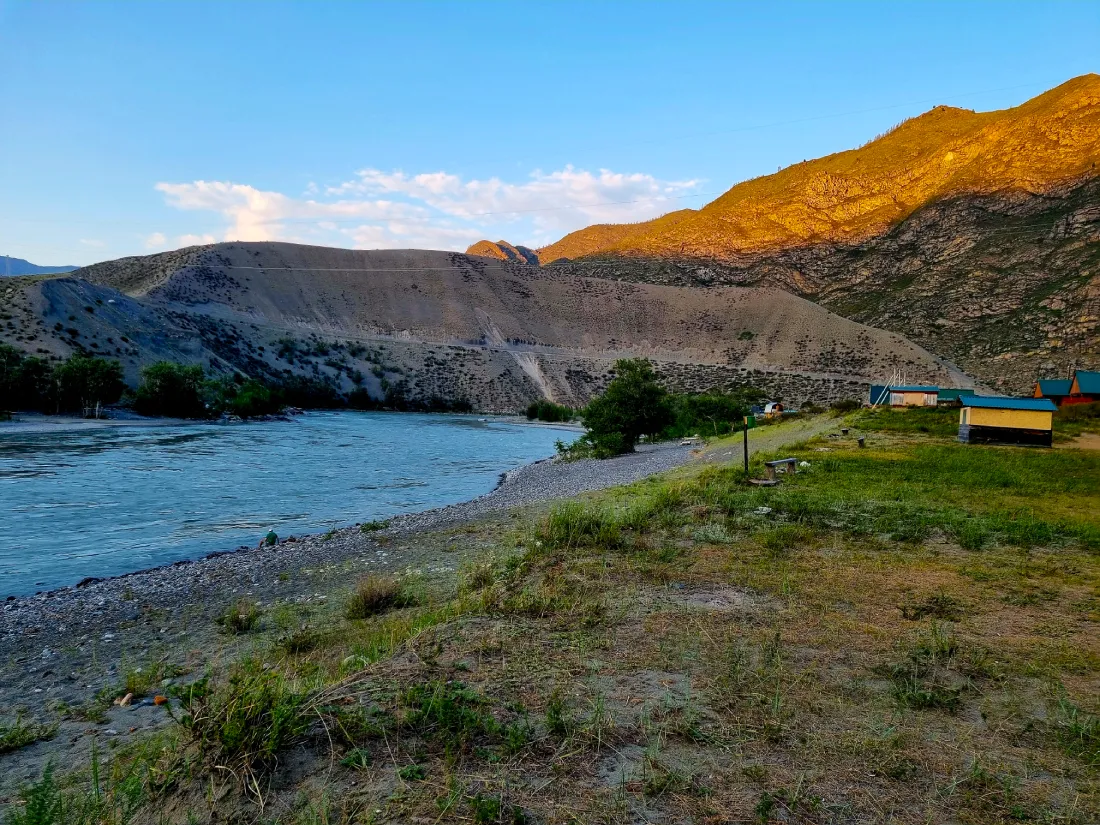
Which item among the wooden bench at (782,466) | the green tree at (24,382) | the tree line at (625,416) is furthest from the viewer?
the green tree at (24,382)

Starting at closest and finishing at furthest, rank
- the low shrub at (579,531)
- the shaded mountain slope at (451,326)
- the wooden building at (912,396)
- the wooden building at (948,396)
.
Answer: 1. the low shrub at (579,531)
2. the wooden building at (948,396)
3. the wooden building at (912,396)
4. the shaded mountain slope at (451,326)

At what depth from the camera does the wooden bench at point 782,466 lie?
16.2 meters

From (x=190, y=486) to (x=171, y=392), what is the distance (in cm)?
3161

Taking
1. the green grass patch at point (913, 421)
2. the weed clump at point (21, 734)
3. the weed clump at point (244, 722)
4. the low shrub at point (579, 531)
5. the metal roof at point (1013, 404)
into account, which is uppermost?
the metal roof at point (1013, 404)

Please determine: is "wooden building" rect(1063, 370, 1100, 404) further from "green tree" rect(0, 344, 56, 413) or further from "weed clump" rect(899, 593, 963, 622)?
"green tree" rect(0, 344, 56, 413)

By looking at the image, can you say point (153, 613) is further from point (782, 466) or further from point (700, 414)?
point (700, 414)

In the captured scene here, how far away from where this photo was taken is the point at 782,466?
56.8 ft

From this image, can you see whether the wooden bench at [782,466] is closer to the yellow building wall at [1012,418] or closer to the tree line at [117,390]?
the yellow building wall at [1012,418]

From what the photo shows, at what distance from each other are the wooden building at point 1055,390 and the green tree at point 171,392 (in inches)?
2287

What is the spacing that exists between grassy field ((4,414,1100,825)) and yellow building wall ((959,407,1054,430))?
1545 centimetres

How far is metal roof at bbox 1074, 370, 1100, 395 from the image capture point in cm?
3706

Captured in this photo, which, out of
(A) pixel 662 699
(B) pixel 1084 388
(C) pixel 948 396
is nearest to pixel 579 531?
(A) pixel 662 699

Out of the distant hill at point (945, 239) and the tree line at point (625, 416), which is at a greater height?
the distant hill at point (945, 239)

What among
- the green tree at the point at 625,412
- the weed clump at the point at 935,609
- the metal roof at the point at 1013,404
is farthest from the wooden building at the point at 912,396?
the weed clump at the point at 935,609
